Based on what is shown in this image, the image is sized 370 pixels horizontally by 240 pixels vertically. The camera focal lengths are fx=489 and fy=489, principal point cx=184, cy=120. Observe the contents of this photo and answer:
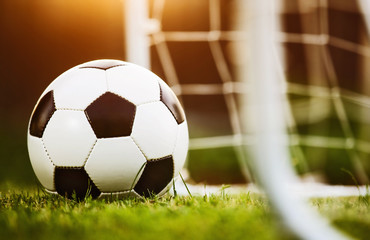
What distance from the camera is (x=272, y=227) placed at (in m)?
1.53

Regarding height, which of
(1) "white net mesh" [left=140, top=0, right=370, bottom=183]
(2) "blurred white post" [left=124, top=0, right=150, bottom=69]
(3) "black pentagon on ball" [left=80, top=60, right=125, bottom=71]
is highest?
(2) "blurred white post" [left=124, top=0, right=150, bottom=69]

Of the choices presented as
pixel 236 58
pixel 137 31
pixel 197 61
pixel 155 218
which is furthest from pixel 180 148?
pixel 197 61

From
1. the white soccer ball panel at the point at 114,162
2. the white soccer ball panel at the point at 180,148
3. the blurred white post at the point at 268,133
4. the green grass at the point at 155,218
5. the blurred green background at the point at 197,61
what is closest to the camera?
the blurred white post at the point at 268,133

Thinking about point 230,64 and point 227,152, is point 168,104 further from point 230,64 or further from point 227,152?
point 230,64

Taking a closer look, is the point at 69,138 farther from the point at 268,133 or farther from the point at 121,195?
the point at 268,133

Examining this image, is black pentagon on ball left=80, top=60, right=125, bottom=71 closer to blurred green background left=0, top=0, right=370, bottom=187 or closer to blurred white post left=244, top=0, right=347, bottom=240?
blurred white post left=244, top=0, right=347, bottom=240

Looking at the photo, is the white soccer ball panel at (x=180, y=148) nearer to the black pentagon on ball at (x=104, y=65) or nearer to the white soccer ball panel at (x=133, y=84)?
the white soccer ball panel at (x=133, y=84)

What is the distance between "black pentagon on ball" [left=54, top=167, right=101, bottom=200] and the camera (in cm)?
187

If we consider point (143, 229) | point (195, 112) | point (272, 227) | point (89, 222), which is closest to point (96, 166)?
point (89, 222)

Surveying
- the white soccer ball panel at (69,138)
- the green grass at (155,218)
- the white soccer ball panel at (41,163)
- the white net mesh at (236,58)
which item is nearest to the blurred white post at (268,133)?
the green grass at (155,218)

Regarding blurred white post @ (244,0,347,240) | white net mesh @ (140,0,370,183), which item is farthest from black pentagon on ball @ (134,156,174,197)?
white net mesh @ (140,0,370,183)

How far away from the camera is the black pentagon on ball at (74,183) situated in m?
1.87

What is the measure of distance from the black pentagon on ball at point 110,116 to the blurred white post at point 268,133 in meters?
0.61

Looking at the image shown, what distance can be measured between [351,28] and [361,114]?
7.00 ft
